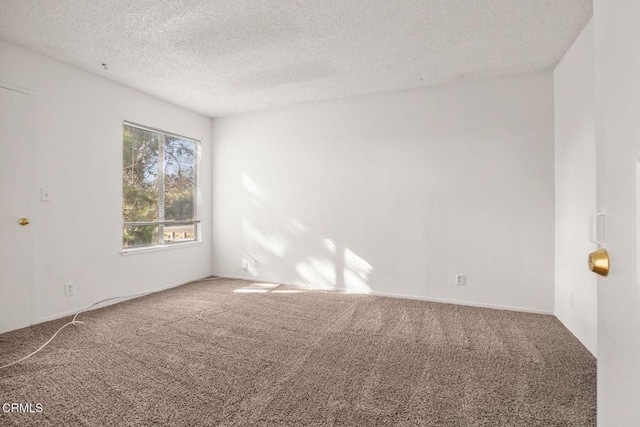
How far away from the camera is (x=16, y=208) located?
9.43 ft

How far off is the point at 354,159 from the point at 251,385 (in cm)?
304

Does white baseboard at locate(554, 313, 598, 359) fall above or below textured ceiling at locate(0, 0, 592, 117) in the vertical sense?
below

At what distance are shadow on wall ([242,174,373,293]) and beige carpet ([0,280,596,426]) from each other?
35.7 inches

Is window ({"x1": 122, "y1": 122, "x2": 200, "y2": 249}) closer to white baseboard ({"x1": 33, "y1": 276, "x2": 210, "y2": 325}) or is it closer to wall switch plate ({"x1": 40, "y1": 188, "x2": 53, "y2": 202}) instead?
white baseboard ({"x1": 33, "y1": 276, "x2": 210, "y2": 325})

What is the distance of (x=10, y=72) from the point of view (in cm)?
284

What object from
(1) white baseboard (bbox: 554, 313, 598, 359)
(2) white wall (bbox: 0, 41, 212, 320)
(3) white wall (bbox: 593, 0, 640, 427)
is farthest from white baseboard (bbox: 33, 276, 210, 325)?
(1) white baseboard (bbox: 554, 313, 598, 359)

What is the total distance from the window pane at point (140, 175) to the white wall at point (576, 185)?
4.79 metres

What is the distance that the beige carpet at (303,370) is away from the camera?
170 centimetres

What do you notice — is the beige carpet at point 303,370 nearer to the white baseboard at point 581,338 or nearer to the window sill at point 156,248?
the white baseboard at point 581,338

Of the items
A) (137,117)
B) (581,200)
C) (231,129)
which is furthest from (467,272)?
(137,117)

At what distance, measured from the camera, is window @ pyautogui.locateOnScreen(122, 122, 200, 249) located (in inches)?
158

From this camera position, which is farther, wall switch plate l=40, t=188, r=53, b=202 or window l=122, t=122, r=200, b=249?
window l=122, t=122, r=200, b=249

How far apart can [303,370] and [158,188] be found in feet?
11.2

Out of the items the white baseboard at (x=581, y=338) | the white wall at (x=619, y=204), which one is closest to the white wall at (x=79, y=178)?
the white wall at (x=619, y=204)
